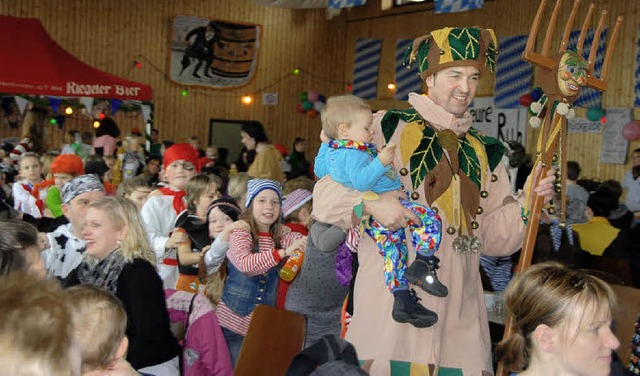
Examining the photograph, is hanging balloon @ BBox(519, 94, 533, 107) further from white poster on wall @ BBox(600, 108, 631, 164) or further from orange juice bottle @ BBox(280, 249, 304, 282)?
orange juice bottle @ BBox(280, 249, 304, 282)

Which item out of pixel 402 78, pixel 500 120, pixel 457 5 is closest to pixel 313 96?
pixel 402 78

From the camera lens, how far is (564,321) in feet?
7.07

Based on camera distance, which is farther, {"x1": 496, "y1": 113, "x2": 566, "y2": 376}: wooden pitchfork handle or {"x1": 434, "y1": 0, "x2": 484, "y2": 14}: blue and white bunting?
{"x1": 434, "y1": 0, "x2": 484, "y2": 14}: blue and white bunting

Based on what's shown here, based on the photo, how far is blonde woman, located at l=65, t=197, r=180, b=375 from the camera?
125 inches

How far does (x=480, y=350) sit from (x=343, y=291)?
1589 millimetres

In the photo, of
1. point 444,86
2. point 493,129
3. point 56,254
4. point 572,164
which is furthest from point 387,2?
point 444,86

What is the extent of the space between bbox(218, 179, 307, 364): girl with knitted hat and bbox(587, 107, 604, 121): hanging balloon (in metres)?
9.24

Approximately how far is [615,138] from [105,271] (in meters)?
10.8

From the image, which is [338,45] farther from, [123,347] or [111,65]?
[123,347]

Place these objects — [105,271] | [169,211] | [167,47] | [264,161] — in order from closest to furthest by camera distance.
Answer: [105,271]
[169,211]
[264,161]
[167,47]

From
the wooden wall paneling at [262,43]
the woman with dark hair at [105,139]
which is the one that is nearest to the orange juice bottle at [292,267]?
the woman with dark hair at [105,139]

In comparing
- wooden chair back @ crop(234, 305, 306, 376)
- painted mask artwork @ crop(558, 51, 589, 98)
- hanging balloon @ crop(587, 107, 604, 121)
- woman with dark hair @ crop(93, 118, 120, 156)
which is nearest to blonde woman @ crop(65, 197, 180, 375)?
wooden chair back @ crop(234, 305, 306, 376)

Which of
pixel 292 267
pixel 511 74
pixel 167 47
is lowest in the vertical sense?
pixel 292 267

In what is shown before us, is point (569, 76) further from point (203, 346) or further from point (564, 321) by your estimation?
point (203, 346)
